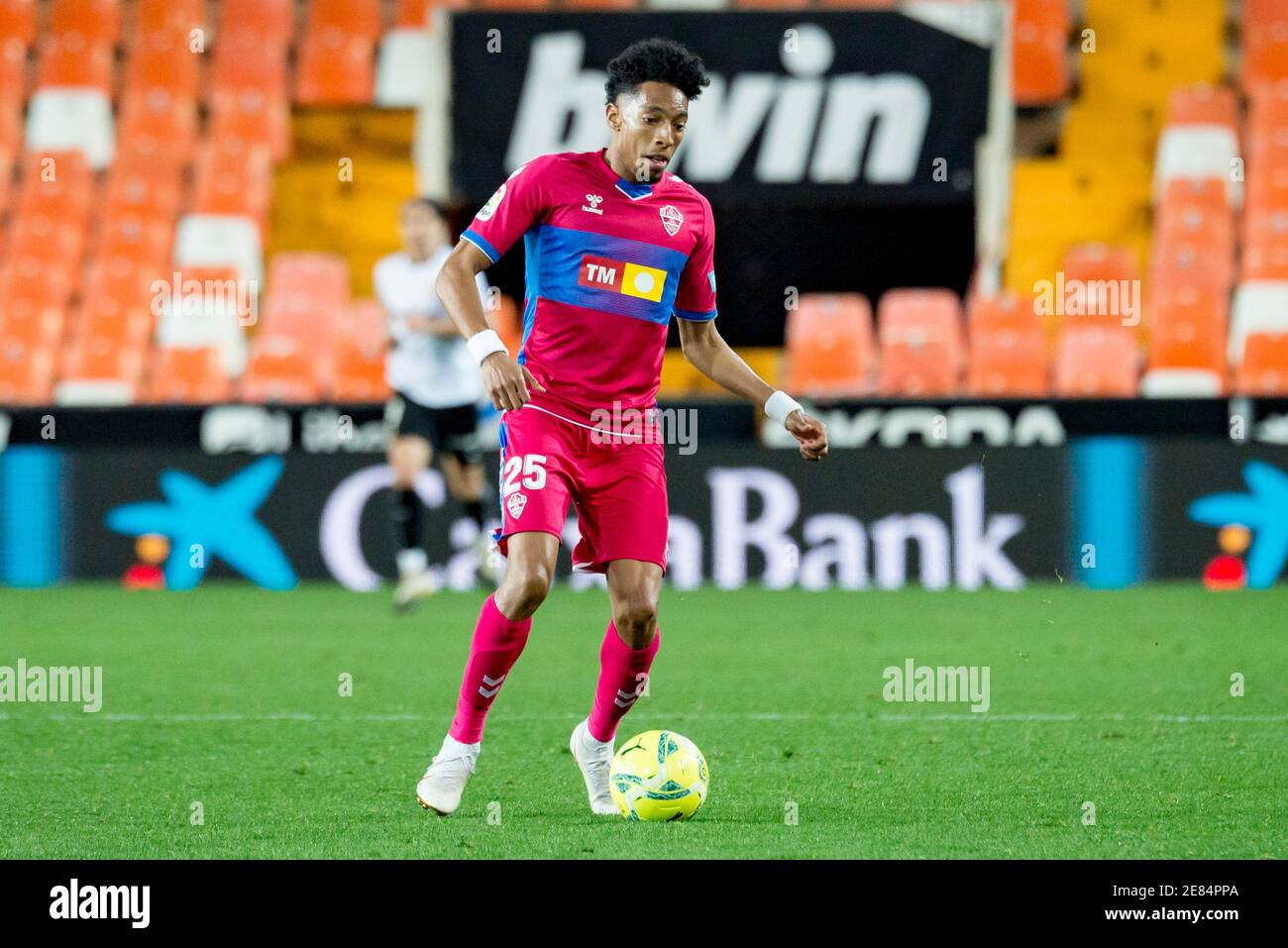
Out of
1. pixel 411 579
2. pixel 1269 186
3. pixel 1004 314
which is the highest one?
pixel 1269 186

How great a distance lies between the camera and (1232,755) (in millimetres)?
5859

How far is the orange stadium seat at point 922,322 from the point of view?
493 inches

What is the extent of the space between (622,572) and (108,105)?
1098 cm

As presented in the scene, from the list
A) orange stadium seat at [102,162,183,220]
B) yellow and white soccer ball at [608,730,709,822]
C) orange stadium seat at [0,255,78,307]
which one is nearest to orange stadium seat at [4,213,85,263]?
orange stadium seat at [0,255,78,307]

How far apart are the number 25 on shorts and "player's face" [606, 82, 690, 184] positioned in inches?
29.2

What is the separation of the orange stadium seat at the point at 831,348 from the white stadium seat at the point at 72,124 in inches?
207

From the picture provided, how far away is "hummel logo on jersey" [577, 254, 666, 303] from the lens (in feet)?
16.8

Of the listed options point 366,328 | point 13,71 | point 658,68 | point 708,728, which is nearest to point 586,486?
point 658,68

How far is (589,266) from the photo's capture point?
16.8ft

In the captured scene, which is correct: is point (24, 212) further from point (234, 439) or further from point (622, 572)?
point (622, 572)

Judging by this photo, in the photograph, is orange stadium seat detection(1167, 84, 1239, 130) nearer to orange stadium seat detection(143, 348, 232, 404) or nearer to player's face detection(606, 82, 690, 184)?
orange stadium seat detection(143, 348, 232, 404)

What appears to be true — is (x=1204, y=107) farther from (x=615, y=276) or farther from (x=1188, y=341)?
(x=615, y=276)

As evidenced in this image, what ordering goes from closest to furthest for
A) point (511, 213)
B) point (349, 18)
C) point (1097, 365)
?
point (511, 213) → point (1097, 365) → point (349, 18)

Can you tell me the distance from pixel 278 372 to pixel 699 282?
774 cm
